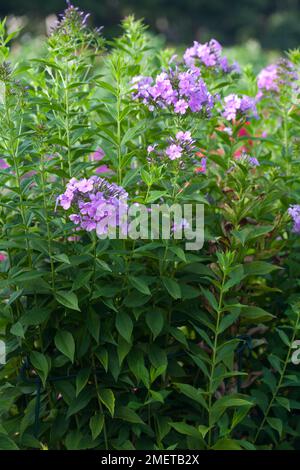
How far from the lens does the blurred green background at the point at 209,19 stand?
35.1m

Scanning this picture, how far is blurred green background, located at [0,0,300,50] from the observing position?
35094mm

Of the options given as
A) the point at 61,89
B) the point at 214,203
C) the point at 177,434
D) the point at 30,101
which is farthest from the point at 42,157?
the point at 177,434

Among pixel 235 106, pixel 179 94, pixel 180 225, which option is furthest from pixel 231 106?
pixel 180 225

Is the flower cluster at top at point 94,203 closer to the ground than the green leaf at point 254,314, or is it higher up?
higher up

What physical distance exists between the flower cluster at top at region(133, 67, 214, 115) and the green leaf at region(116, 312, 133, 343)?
678 millimetres

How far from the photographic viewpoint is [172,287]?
225 centimetres

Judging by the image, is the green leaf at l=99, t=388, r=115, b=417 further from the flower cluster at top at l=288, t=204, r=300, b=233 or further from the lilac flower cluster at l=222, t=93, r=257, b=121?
the lilac flower cluster at l=222, t=93, r=257, b=121

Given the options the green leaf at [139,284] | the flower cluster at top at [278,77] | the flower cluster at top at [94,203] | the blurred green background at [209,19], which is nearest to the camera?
the flower cluster at top at [94,203]

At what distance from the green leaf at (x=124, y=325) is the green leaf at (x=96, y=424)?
1.00ft

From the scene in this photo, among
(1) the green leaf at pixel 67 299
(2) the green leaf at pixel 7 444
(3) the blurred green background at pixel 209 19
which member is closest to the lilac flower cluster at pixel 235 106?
(1) the green leaf at pixel 67 299

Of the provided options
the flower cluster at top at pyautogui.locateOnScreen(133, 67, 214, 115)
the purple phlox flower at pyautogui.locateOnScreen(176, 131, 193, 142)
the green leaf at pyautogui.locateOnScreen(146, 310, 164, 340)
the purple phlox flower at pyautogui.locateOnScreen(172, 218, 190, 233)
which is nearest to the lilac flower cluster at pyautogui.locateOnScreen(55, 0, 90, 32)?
the flower cluster at top at pyautogui.locateOnScreen(133, 67, 214, 115)

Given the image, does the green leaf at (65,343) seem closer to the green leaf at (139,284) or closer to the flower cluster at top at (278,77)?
the green leaf at (139,284)

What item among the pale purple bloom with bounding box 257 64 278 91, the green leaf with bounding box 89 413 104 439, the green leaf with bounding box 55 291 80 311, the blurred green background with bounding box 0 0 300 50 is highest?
the blurred green background with bounding box 0 0 300 50

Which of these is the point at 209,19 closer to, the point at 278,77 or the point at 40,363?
the point at 278,77
